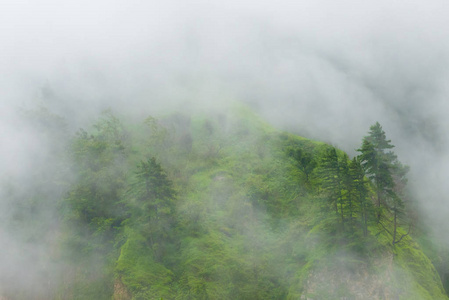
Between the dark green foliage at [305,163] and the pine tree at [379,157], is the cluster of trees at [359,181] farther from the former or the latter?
the dark green foliage at [305,163]

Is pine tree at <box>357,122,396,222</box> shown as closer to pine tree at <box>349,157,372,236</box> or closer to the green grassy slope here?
pine tree at <box>349,157,372,236</box>

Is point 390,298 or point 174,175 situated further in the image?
point 174,175

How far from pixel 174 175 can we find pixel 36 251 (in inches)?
961

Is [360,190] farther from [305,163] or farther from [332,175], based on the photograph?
[305,163]

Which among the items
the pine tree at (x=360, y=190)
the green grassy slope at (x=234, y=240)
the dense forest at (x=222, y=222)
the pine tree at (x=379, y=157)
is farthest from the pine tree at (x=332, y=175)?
the pine tree at (x=379, y=157)

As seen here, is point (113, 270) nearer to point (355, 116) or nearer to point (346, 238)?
point (346, 238)

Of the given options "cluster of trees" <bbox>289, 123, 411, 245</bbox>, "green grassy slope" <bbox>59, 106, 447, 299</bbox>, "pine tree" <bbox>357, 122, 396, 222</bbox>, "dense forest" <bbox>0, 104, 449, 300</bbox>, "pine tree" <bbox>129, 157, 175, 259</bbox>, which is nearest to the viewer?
"cluster of trees" <bbox>289, 123, 411, 245</bbox>

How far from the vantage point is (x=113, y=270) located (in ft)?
136

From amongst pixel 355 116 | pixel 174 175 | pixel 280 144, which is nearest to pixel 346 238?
pixel 280 144

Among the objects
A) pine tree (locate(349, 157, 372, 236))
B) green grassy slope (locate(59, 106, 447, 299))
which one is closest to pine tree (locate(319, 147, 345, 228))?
pine tree (locate(349, 157, 372, 236))

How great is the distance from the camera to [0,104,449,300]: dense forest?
3684cm

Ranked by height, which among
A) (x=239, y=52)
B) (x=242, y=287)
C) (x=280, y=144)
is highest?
(x=239, y=52)

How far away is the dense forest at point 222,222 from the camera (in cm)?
3684

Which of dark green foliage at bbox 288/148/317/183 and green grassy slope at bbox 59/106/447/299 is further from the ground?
dark green foliage at bbox 288/148/317/183
